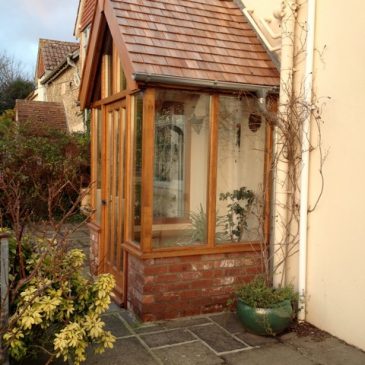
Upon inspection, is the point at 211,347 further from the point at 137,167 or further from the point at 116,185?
the point at 116,185

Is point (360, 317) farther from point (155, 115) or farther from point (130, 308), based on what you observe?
point (155, 115)

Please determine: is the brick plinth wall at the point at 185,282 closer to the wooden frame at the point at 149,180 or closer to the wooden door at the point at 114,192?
the wooden frame at the point at 149,180

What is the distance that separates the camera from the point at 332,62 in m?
4.57

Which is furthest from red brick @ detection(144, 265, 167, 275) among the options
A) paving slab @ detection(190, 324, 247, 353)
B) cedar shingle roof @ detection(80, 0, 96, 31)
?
cedar shingle roof @ detection(80, 0, 96, 31)

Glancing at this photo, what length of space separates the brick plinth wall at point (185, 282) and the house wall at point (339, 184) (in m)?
0.86

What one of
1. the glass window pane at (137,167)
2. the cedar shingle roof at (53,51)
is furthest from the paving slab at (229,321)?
the cedar shingle roof at (53,51)

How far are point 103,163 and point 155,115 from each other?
1.80 metres

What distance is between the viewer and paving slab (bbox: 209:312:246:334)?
4.81 m

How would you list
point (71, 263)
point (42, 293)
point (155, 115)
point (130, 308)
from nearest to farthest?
1. point (42, 293)
2. point (71, 263)
3. point (155, 115)
4. point (130, 308)

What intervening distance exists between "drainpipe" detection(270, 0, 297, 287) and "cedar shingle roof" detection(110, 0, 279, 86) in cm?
29

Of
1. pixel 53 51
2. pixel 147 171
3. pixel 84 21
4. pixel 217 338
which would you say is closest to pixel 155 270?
pixel 217 338

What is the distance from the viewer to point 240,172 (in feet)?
18.1

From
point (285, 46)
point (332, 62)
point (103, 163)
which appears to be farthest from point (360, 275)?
point (103, 163)

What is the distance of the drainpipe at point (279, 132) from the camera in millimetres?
4969
